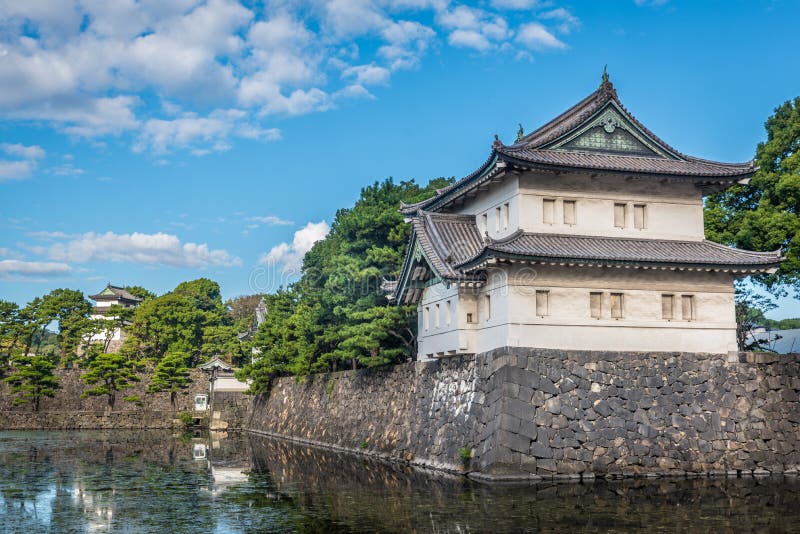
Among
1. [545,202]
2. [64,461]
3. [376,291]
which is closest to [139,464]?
[64,461]

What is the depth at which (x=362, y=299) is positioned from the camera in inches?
1282

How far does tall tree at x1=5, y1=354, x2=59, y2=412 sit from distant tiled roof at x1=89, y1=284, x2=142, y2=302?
30588mm

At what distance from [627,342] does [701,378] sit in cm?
245

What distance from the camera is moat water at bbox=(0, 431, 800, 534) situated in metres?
15.1

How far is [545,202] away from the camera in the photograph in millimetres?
25125

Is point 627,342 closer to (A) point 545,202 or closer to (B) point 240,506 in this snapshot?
(A) point 545,202

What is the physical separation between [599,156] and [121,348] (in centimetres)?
A: 5356

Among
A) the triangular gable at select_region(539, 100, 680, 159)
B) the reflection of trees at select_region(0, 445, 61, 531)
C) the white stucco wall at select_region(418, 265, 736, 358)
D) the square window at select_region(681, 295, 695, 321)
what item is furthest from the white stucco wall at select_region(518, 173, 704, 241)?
the reflection of trees at select_region(0, 445, 61, 531)

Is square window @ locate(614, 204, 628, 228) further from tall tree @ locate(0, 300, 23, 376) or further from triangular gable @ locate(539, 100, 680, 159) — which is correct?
tall tree @ locate(0, 300, 23, 376)

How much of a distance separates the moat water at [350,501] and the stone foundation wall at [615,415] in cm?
106

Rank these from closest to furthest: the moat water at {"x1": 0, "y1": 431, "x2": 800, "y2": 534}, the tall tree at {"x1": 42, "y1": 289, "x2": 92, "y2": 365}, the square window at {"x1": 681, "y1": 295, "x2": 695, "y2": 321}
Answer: the moat water at {"x1": 0, "y1": 431, "x2": 800, "y2": 534} < the square window at {"x1": 681, "y1": 295, "x2": 695, "y2": 321} < the tall tree at {"x1": 42, "y1": 289, "x2": 92, "y2": 365}

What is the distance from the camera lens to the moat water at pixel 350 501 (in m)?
15.1

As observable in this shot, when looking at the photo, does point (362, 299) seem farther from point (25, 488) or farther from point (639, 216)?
point (25, 488)

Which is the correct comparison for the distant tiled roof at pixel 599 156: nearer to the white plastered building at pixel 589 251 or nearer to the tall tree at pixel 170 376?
the white plastered building at pixel 589 251
